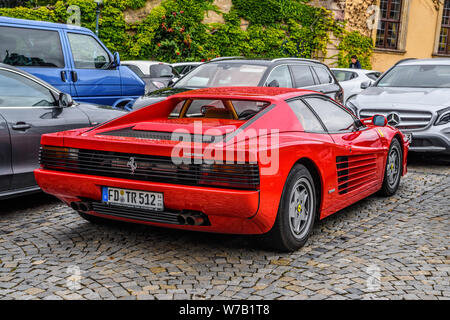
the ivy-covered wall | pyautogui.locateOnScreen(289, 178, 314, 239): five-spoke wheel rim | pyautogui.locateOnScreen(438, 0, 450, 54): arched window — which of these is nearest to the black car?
pyautogui.locateOnScreen(289, 178, 314, 239): five-spoke wheel rim

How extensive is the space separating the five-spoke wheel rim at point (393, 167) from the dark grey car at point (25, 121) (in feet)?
11.3

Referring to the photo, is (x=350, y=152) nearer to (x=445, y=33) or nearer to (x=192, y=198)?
(x=192, y=198)

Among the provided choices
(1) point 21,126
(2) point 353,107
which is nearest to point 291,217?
(1) point 21,126

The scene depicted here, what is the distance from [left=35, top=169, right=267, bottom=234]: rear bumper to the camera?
3.62 meters

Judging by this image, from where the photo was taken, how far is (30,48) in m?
7.91

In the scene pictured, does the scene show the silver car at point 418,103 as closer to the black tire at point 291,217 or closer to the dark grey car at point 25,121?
the black tire at point 291,217

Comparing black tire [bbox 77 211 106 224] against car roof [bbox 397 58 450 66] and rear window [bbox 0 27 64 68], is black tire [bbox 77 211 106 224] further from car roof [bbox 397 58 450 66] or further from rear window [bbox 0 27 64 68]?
car roof [bbox 397 58 450 66]

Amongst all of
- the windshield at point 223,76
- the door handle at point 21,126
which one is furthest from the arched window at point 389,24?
→ the door handle at point 21,126

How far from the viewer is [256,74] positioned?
8.05m

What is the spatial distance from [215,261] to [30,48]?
5365 millimetres

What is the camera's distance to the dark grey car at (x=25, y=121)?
5.09 metres
